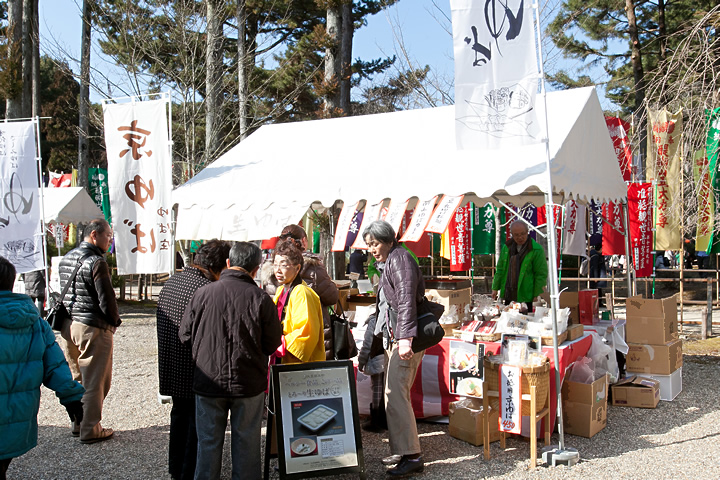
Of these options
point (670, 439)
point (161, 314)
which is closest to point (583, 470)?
point (670, 439)

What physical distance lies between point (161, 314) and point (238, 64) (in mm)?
9459

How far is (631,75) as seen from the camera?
56.1ft

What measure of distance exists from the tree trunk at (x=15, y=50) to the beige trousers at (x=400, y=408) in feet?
36.1

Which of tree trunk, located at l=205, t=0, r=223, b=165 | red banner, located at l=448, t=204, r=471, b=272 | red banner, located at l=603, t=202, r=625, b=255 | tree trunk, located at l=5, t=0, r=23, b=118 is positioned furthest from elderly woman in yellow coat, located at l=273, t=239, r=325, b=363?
tree trunk, located at l=5, t=0, r=23, b=118

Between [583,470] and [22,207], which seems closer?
[583,470]

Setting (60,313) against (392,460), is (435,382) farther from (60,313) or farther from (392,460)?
(60,313)

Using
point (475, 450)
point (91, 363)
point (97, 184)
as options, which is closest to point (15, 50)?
point (97, 184)

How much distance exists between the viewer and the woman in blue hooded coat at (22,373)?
9.79ft

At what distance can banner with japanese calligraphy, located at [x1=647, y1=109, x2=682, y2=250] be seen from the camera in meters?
8.86

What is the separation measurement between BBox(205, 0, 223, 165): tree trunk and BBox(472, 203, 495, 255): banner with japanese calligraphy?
5.33m

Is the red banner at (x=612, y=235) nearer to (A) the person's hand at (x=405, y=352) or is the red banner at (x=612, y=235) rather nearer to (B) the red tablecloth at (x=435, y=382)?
(B) the red tablecloth at (x=435, y=382)

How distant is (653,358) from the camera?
614 centimetres

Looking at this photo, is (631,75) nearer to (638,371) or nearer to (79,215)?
(638,371)

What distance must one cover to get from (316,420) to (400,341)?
79cm
